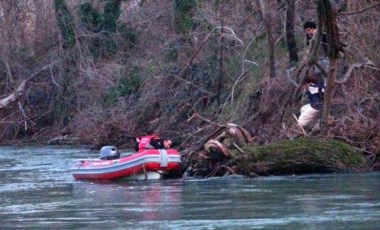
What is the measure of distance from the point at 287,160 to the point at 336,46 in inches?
105

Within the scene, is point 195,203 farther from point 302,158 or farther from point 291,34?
point 291,34

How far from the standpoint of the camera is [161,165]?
21.8m

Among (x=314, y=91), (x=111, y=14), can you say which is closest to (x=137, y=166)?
(x=314, y=91)

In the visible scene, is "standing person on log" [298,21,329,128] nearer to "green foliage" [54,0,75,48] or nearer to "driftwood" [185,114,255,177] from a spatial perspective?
"driftwood" [185,114,255,177]

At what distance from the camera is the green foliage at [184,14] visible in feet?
108

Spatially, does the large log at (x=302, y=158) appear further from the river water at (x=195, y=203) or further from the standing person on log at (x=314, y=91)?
the standing person on log at (x=314, y=91)

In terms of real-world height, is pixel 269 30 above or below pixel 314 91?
above

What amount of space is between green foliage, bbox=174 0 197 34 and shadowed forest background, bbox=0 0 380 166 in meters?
0.03

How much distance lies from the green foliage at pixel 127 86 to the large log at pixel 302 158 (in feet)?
45.4

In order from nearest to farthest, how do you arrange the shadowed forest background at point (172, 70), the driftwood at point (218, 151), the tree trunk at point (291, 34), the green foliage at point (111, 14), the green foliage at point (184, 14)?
the driftwood at point (218, 151)
the shadowed forest background at point (172, 70)
the tree trunk at point (291, 34)
the green foliage at point (184, 14)
the green foliage at point (111, 14)

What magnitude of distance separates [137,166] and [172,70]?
37.2 ft

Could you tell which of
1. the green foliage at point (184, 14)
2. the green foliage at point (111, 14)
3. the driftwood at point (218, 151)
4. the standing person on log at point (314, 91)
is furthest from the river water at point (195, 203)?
the green foliage at point (111, 14)

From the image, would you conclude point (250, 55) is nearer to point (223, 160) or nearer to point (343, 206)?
point (223, 160)

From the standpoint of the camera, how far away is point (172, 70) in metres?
32.9
